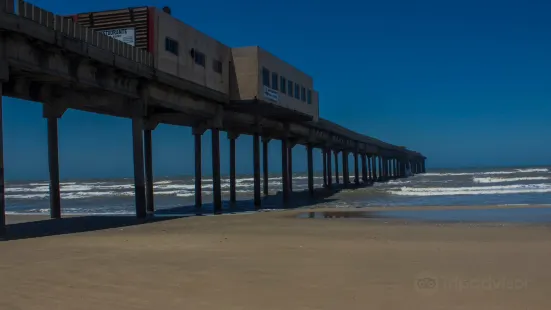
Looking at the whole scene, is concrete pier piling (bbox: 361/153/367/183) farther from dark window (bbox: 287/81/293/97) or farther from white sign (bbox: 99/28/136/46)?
white sign (bbox: 99/28/136/46)

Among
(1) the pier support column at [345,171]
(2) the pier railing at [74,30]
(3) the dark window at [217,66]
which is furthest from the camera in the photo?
(1) the pier support column at [345,171]

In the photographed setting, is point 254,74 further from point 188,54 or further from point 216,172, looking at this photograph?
point 216,172

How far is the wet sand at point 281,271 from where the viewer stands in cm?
598

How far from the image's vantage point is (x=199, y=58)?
23.5 metres

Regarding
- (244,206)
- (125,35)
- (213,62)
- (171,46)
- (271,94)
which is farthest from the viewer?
(244,206)

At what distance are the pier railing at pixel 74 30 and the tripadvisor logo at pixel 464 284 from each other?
11542 mm

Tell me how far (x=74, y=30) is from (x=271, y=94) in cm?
1314

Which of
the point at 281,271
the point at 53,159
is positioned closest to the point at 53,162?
the point at 53,159

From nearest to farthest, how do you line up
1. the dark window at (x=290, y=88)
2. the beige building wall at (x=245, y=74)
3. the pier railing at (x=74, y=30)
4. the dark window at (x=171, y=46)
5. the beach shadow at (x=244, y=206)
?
the pier railing at (x=74, y=30) < the dark window at (x=171, y=46) < the beach shadow at (x=244, y=206) < the beige building wall at (x=245, y=74) < the dark window at (x=290, y=88)

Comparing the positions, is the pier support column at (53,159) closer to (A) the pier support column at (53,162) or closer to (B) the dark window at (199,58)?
(A) the pier support column at (53,162)

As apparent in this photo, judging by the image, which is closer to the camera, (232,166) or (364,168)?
(232,166)

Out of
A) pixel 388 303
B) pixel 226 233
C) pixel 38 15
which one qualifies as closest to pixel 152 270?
pixel 388 303

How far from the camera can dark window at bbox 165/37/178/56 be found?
20953 millimetres

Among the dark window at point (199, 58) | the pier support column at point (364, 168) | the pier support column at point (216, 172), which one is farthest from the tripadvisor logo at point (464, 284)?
the pier support column at point (364, 168)
